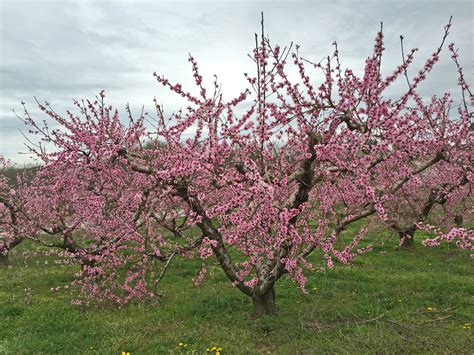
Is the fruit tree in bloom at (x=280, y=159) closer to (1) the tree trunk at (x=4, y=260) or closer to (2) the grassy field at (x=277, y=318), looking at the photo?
(2) the grassy field at (x=277, y=318)

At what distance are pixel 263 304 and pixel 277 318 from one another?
406 mm

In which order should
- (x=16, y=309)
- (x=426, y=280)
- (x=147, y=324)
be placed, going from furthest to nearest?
(x=426, y=280)
(x=16, y=309)
(x=147, y=324)

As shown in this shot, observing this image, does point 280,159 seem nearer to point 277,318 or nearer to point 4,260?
point 277,318

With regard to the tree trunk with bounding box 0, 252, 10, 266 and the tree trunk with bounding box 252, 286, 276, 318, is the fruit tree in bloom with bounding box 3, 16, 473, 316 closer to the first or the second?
the tree trunk with bounding box 252, 286, 276, 318

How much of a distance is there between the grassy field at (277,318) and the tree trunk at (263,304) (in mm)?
218

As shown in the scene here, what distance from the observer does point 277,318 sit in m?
7.63

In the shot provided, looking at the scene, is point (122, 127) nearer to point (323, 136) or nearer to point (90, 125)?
point (90, 125)

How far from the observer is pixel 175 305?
8.80 m

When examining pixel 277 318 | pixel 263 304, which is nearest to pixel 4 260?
pixel 263 304

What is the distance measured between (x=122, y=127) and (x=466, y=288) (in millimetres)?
9560

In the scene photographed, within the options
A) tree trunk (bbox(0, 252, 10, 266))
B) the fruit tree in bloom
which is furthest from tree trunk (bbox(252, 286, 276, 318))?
tree trunk (bbox(0, 252, 10, 266))

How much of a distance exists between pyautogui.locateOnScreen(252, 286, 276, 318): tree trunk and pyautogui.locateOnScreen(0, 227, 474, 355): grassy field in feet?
0.71

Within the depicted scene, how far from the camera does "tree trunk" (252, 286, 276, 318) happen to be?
783cm

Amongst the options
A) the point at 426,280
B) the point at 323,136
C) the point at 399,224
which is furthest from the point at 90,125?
the point at 399,224
